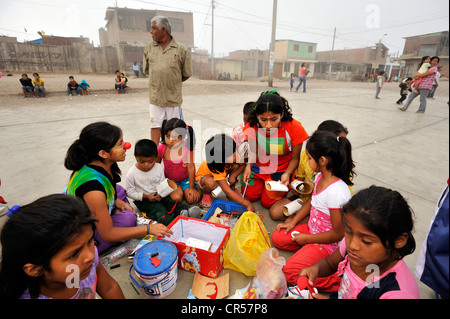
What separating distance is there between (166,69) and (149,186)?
1.81 metres

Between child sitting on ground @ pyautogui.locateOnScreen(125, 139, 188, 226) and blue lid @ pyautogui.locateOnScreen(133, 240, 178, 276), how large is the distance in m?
0.59

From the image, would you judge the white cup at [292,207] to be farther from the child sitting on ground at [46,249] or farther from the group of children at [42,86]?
the group of children at [42,86]

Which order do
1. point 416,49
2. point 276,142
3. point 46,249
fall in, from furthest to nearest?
1. point 416,49
2. point 276,142
3. point 46,249

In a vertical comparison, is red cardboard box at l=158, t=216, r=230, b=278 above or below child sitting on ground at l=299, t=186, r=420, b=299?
below

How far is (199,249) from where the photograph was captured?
5.20 feet

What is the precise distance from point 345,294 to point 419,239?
113cm

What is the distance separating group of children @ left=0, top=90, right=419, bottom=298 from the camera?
954 mm

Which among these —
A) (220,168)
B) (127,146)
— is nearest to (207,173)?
(220,168)

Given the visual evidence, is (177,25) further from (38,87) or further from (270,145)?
(270,145)

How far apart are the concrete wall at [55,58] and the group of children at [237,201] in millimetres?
21037

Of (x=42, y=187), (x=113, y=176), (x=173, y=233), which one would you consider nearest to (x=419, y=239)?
(x=173, y=233)

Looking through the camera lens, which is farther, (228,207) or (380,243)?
(228,207)

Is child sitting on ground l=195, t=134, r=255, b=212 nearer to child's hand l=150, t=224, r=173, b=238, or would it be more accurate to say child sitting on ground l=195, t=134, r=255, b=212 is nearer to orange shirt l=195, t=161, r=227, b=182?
orange shirt l=195, t=161, r=227, b=182

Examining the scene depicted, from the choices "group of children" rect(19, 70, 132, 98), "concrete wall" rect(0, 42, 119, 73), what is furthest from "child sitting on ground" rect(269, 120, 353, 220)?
"concrete wall" rect(0, 42, 119, 73)
